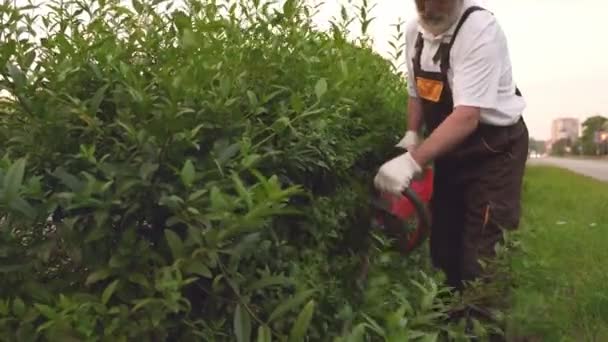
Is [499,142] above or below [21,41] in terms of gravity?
below

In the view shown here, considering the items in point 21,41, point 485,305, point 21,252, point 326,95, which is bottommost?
point 485,305

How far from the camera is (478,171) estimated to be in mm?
3506

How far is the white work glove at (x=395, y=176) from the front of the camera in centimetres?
271

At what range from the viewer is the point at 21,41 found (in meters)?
2.02

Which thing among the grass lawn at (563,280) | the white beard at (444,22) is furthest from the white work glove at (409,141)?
the grass lawn at (563,280)

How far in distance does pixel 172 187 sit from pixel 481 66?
171 cm

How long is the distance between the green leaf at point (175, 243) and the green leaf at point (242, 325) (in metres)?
Answer: 0.20

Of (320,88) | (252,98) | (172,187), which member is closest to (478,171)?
(320,88)

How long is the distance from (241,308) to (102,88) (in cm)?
58

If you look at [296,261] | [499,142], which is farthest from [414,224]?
[296,261]

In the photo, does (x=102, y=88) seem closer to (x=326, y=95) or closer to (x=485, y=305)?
(x=326, y=95)

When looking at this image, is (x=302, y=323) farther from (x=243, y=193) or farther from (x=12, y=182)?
(x=12, y=182)

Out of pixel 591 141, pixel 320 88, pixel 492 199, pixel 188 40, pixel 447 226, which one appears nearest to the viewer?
pixel 188 40

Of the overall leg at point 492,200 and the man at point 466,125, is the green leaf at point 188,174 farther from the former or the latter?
the overall leg at point 492,200
